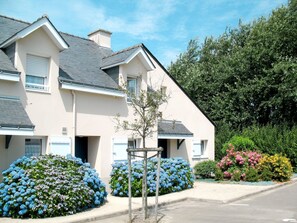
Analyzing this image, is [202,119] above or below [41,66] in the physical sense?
below

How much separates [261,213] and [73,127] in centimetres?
721

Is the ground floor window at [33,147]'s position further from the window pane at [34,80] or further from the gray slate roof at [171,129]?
the gray slate roof at [171,129]

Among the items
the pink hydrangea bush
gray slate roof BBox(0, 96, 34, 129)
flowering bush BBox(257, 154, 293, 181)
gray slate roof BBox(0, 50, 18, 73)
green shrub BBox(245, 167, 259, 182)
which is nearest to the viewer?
gray slate roof BBox(0, 96, 34, 129)

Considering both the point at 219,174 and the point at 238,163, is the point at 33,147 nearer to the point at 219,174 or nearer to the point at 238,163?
the point at 219,174

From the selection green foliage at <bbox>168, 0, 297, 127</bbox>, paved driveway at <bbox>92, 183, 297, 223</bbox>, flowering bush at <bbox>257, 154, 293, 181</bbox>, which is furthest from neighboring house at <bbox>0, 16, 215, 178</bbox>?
green foliage at <bbox>168, 0, 297, 127</bbox>

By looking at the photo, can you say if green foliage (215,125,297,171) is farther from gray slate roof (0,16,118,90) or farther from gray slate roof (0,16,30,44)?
gray slate roof (0,16,30,44)

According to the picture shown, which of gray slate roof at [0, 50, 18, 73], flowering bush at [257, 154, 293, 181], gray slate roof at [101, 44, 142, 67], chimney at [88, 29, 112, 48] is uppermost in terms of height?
chimney at [88, 29, 112, 48]

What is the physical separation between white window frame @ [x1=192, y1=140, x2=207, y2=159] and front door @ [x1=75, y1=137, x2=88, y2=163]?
25.4ft

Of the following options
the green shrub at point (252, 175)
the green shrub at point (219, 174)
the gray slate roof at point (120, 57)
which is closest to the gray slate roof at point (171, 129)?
the green shrub at point (219, 174)

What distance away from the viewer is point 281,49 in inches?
1169

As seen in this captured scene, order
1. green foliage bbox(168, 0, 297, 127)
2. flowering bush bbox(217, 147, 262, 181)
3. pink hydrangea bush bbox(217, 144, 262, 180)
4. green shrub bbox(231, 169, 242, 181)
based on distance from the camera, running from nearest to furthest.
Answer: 1. green shrub bbox(231, 169, 242, 181)
2. flowering bush bbox(217, 147, 262, 181)
3. pink hydrangea bush bbox(217, 144, 262, 180)
4. green foliage bbox(168, 0, 297, 127)

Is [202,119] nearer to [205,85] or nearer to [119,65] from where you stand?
[119,65]

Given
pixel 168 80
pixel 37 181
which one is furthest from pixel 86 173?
pixel 168 80

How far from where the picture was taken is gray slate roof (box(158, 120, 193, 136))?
1759cm
